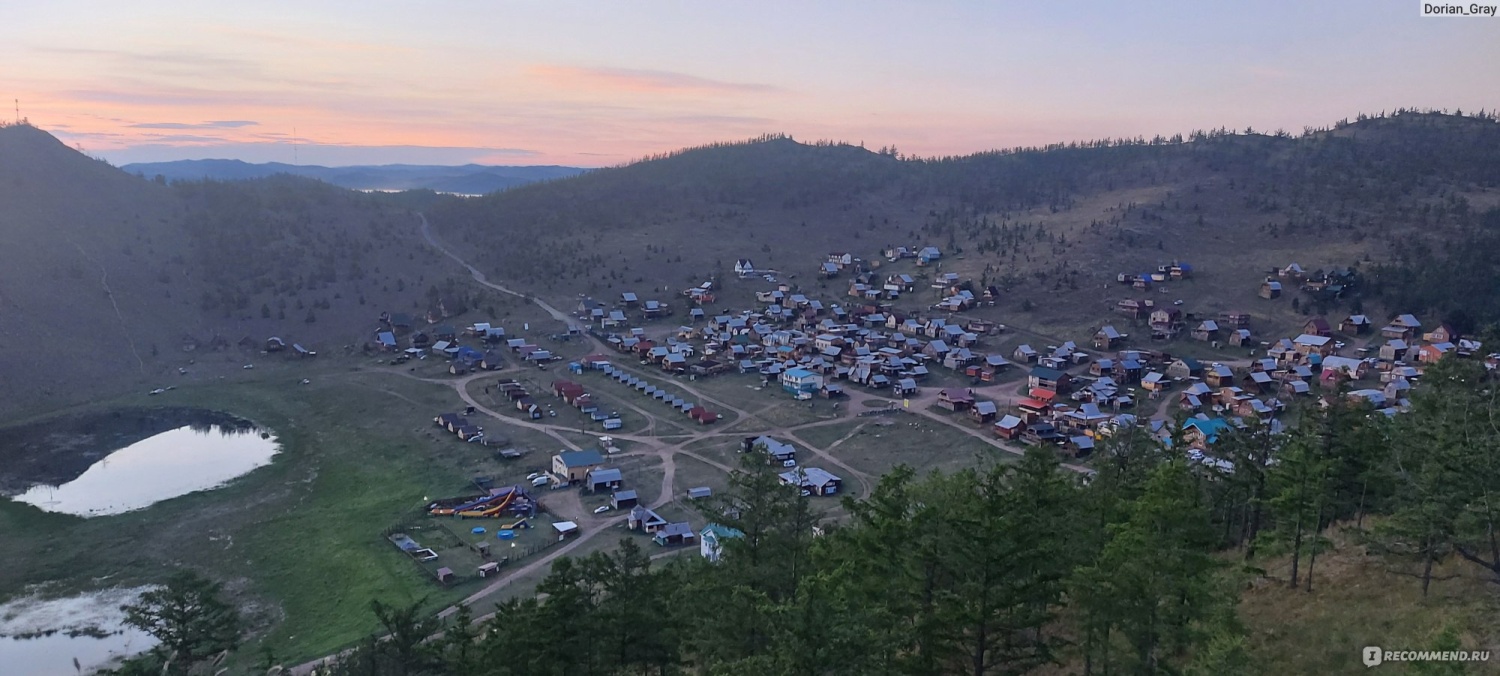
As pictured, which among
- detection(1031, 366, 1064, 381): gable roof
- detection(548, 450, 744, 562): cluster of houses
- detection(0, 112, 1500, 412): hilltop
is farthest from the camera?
detection(0, 112, 1500, 412): hilltop

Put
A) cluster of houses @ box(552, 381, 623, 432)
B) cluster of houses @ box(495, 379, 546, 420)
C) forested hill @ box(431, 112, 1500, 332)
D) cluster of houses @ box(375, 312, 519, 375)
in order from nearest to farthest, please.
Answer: cluster of houses @ box(552, 381, 623, 432) < cluster of houses @ box(495, 379, 546, 420) < cluster of houses @ box(375, 312, 519, 375) < forested hill @ box(431, 112, 1500, 332)

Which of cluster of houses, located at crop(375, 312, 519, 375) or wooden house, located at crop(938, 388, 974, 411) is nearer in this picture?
wooden house, located at crop(938, 388, 974, 411)

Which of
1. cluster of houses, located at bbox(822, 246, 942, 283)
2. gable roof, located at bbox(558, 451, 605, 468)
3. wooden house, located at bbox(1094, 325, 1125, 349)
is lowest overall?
gable roof, located at bbox(558, 451, 605, 468)

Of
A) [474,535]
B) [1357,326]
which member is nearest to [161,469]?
[474,535]

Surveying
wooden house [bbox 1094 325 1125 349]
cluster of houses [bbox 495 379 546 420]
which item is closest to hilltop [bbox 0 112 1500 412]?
wooden house [bbox 1094 325 1125 349]

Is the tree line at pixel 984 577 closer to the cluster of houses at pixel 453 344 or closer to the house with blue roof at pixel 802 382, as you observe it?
the house with blue roof at pixel 802 382

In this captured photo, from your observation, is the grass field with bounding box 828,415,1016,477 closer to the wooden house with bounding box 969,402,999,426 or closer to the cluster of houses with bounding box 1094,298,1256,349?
the wooden house with bounding box 969,402,999,426

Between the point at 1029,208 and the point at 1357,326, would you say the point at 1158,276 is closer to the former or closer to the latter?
the point at 1357,326
